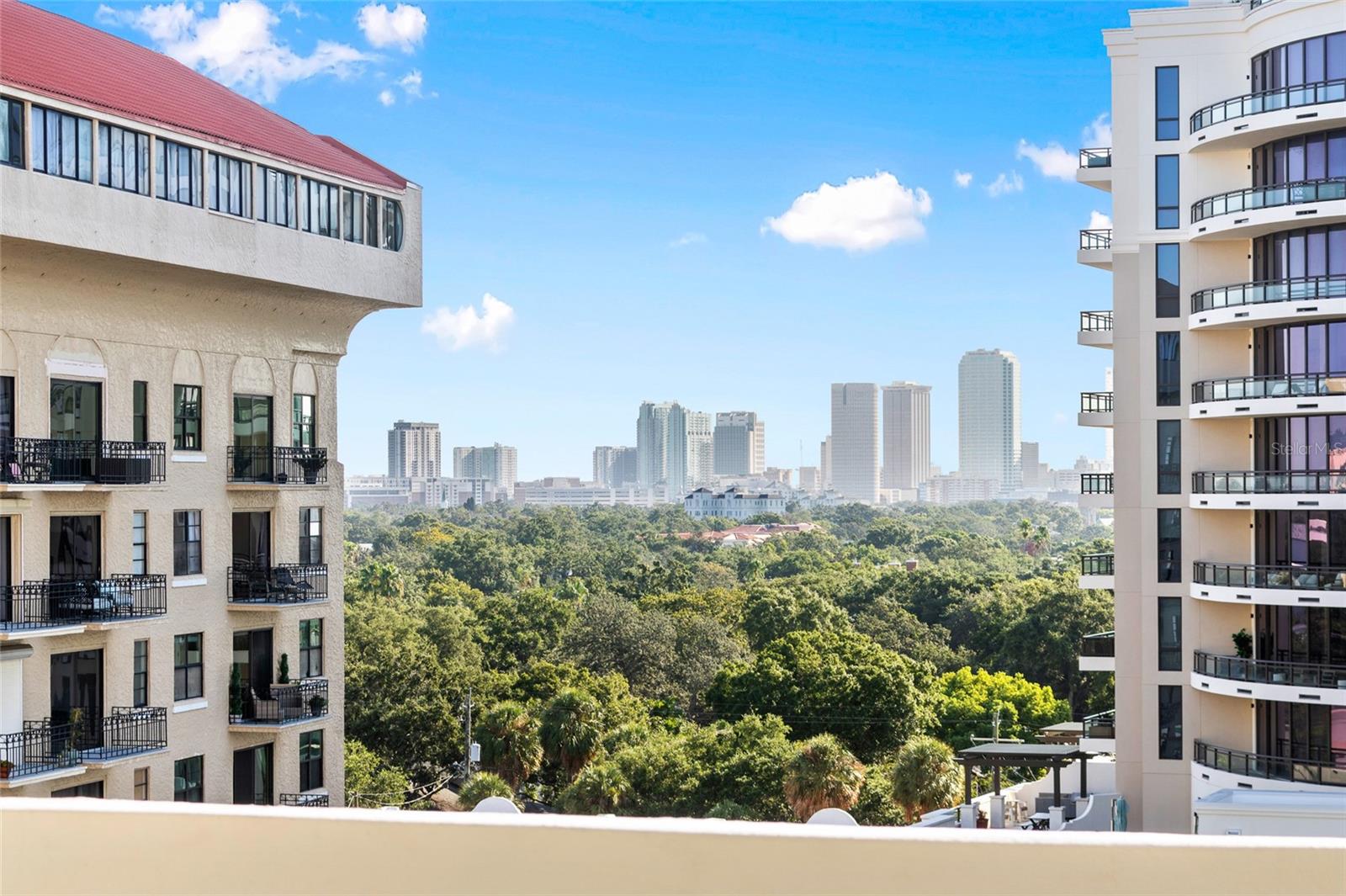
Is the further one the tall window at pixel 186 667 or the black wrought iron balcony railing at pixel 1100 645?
the black wrought iron balcony railing at pixel 1100 645

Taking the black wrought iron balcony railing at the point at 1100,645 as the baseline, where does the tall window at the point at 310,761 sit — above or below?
below

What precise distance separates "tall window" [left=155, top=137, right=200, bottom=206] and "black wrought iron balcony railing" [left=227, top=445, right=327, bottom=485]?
11.2 ft

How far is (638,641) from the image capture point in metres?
45.4

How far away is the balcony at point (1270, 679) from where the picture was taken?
2073 centimetres

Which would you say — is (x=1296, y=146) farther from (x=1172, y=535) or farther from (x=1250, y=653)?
(x=1250, y=653)

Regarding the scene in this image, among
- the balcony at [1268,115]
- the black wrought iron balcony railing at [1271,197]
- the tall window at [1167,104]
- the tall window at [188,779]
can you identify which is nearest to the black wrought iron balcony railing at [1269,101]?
the balcony at [1268,115]

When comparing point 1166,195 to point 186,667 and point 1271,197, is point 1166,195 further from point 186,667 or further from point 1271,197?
point 186,667

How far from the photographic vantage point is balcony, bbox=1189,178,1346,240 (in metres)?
21.0

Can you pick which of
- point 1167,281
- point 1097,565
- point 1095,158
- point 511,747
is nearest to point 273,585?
point 1097,565

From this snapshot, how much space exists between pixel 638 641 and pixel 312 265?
2827cm

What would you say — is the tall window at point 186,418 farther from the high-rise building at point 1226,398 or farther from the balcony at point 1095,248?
the balcony at point 1095,248

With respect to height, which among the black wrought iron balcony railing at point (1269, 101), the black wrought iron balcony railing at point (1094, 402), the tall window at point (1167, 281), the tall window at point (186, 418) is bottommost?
the tall window at point (186, 418)

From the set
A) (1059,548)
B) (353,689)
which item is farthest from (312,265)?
(1059,548)

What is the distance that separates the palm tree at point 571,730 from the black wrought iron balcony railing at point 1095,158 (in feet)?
58.3
